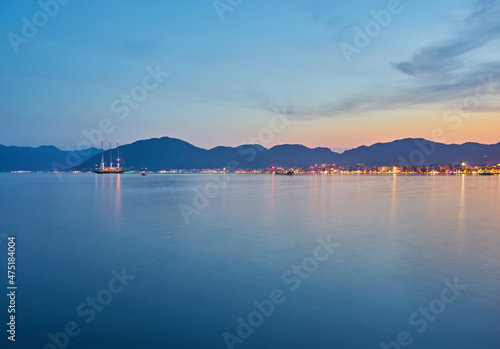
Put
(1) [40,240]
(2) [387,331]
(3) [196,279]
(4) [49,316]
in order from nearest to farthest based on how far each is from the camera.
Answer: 1. (2) [387,331]
2. (4) [49,316]
3. (3) [196,279]
4. (1) [40,240]

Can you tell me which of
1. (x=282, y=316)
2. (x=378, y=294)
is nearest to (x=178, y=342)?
(x=282, y=316)

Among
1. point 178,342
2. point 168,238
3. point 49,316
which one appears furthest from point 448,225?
point 49,316

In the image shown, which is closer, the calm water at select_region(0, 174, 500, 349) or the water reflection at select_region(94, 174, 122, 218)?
the calm water at select_region(0, 174, 500, 349)

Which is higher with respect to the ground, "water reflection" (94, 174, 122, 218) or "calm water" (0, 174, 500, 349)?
"calm water" (0, 174, 500, 349)

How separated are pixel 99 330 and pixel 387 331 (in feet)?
20.4

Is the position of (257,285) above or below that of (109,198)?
above

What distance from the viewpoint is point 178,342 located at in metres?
7.26

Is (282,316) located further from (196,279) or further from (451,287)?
(451,287)

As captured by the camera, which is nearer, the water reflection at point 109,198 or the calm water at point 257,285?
the calm water at point 257,285

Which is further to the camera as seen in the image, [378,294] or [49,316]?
[378,294]

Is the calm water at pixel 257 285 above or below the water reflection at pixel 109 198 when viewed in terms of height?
above

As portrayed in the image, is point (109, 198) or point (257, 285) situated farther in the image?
point (109, 198)

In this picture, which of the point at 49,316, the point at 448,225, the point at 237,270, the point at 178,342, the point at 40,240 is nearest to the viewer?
the point at 178,342

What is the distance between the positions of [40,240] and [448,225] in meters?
22.8
